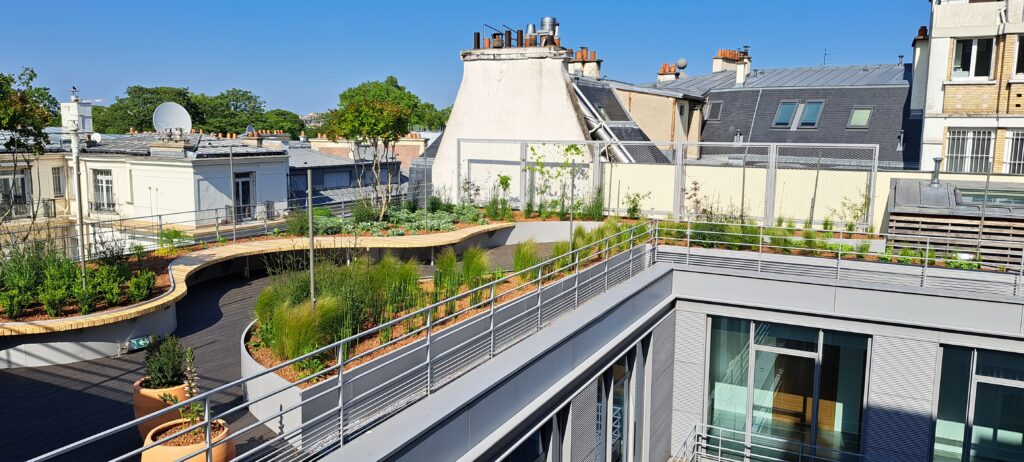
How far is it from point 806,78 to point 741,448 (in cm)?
1978

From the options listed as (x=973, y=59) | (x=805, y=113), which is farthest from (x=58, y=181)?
(x=973, y=59)

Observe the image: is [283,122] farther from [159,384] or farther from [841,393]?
[159,384]

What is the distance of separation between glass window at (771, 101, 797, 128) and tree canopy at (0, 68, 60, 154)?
2117 centimetres

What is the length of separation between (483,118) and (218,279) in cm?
1015

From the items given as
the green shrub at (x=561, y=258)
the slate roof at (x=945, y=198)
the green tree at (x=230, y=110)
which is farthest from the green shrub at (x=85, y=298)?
the green tree at (x=230, y=110)

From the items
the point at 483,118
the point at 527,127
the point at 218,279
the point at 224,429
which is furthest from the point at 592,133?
the point at 224,429

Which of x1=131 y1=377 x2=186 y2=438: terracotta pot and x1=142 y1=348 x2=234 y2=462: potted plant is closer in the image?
x1=142 y1=348 x2=234 y2=462: potted plant

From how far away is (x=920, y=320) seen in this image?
10383 mm

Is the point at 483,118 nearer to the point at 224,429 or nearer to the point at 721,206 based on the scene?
the point at 721,206

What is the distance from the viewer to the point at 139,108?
68.6 metres

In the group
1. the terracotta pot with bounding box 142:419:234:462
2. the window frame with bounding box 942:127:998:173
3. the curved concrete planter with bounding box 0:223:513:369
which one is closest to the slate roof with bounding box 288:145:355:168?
the curved concrete planter with bounding box 0:223:513:369

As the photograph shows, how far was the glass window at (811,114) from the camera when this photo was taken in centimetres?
2460

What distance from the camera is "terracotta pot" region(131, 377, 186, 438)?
6219 mm

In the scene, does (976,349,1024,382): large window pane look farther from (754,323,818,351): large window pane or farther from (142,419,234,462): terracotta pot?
(142,419,234,462): terracotta pot
